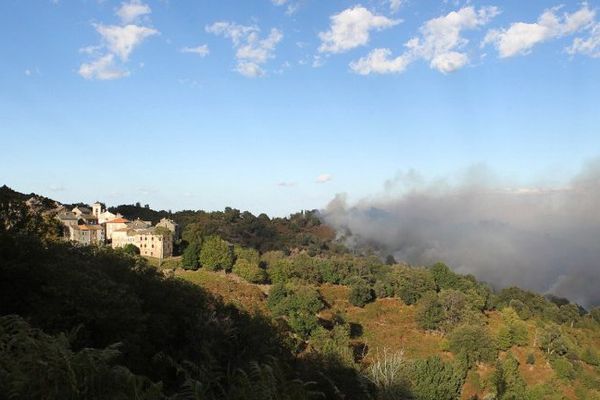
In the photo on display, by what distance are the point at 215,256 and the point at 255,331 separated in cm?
5010

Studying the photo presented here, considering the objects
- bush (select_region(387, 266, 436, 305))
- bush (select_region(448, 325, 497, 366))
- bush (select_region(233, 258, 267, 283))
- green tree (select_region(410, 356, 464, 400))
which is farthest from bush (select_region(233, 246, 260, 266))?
green tree (select_region(410, 356, 464, 400))

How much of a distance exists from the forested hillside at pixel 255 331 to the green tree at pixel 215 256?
0.67 ft

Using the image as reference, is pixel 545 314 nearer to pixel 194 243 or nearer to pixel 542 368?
pixel 542 368

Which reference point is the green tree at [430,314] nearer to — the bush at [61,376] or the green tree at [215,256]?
the green tree at [215,256]

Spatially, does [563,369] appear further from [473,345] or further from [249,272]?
[249,272]

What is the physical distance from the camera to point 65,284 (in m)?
16.2

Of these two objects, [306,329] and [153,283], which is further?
[306,329]

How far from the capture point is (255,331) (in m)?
22.2

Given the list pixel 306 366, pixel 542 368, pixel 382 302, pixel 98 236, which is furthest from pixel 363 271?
pixel 306 366

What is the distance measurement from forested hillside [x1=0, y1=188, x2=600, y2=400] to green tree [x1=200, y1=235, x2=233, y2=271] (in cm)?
20

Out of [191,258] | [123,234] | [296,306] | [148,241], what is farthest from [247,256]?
[296,306]

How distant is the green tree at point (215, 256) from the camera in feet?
232

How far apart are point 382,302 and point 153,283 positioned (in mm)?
50857

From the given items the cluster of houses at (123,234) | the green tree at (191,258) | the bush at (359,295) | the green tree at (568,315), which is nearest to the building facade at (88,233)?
the cluster of houses at (123,234)
